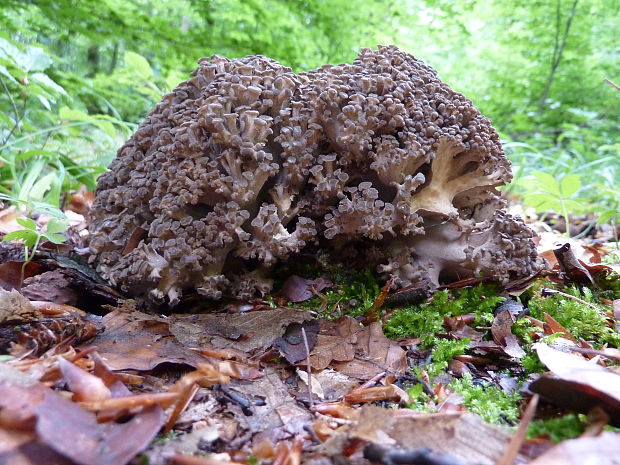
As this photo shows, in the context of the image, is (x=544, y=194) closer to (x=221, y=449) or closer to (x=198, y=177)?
(x=198, y=177)

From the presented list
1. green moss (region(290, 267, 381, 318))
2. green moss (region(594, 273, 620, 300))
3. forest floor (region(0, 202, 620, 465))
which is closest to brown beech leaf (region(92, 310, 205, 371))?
forest floor (region(0, 202, 620, 465))

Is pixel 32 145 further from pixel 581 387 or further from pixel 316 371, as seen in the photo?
pixel 581 387

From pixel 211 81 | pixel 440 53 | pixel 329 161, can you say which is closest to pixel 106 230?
pixel 211 81

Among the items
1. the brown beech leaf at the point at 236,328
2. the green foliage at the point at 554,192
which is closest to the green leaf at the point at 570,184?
the green foliage at the point at 554,192

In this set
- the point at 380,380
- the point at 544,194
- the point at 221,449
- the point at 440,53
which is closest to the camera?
the point at 221,449

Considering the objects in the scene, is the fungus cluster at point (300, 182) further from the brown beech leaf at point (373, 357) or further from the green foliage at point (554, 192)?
the green foliage at point (554, 192)

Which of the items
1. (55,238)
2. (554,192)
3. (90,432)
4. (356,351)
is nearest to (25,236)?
(55,238)
